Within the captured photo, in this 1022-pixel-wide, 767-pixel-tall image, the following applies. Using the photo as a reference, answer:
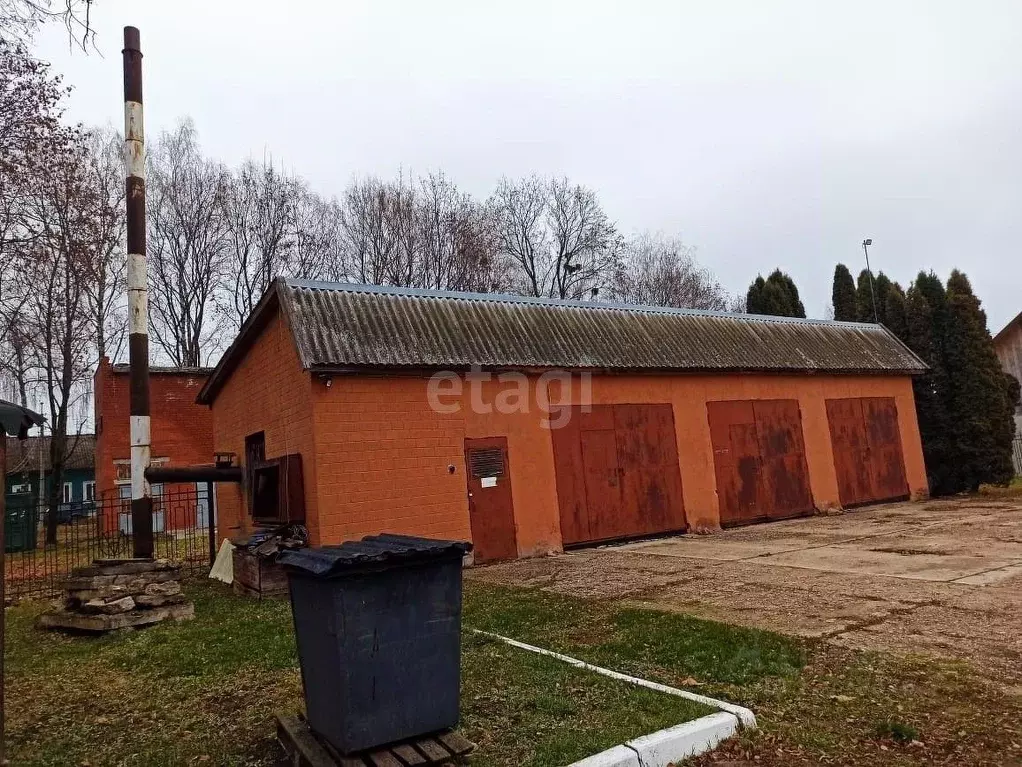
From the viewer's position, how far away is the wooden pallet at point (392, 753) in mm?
3291

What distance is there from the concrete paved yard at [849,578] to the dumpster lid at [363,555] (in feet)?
12.2

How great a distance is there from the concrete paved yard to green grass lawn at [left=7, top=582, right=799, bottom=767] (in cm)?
99

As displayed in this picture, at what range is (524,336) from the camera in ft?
44.0

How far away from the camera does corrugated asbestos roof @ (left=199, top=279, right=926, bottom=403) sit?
37.8 ft

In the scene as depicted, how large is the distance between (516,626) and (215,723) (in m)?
3.02

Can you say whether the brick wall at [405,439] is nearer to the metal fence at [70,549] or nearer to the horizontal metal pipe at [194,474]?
the horizontal metal pipe at [194,474]

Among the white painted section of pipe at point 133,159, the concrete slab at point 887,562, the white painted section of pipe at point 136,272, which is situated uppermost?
the white painted section of pipe at point 133,159

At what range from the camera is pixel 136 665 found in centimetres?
632

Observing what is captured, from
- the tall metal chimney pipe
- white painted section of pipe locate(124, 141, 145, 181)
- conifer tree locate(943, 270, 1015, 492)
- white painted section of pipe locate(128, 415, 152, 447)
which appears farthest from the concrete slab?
conifer tree locate(943, 270, 1015, 492)

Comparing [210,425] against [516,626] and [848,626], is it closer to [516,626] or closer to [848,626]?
[516,626]

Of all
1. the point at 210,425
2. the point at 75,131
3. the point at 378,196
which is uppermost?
the point at 378,196

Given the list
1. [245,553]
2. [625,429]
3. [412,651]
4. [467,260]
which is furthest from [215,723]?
[467,260]

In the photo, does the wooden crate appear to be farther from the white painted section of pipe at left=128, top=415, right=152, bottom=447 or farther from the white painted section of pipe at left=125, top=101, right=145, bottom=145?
the white painted section of pipe at left=125, top=101, right=145, bottom=145

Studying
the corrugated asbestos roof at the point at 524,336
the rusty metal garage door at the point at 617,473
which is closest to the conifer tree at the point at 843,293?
the corrugated asbestos roof at the point at 524,336
